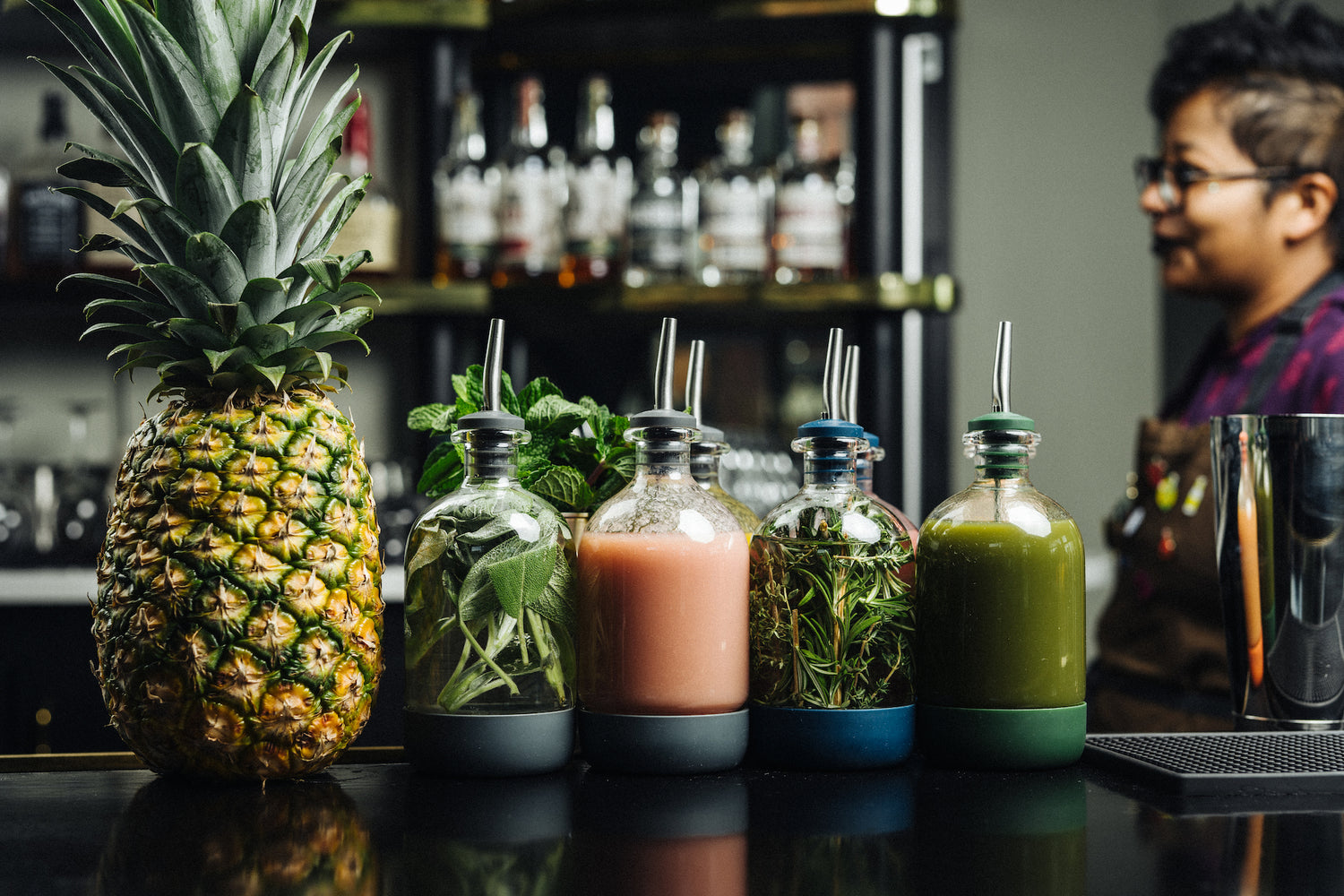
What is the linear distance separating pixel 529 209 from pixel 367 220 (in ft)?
0.97

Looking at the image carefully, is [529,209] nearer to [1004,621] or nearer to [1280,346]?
[1280,346]

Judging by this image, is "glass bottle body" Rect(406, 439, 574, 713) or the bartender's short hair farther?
the bartender's short hair

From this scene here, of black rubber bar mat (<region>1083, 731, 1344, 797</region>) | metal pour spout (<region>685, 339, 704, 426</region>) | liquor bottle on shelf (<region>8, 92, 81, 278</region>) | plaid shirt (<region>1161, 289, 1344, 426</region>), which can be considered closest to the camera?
black rubber bar mat (<region>1083, 731, 1344, 797</region>)

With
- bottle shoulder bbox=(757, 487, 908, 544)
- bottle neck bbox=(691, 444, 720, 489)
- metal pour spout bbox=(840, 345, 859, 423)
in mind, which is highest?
metal pour spout bbox=(840, 345, 859, 423)

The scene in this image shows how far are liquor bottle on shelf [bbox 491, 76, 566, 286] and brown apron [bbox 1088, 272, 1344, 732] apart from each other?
1.04 m

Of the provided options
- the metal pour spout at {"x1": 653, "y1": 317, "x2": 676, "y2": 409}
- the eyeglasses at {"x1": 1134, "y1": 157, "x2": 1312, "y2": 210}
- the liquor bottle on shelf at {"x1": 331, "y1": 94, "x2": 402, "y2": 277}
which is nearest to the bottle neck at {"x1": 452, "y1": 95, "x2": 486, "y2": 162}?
the liquor bottle on shelf at {"x1": 331, "y1": 94, "x2": 402, "y2": 277}

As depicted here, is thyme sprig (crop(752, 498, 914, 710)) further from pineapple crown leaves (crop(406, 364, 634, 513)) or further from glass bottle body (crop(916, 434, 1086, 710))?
pineapple crown leaves (crop(406, 364, 634, 513))

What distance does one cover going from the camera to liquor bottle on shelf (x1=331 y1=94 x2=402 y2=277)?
206cm

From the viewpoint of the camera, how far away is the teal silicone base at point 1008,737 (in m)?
0.73

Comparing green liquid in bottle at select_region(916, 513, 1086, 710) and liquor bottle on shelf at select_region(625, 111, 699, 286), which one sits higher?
liquor bottle on shelf at select_region(625, 111, 699, 286)

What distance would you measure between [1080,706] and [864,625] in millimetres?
153

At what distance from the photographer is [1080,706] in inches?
29.4

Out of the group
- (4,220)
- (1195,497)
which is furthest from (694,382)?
(4,220)

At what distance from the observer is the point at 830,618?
2.33ft
